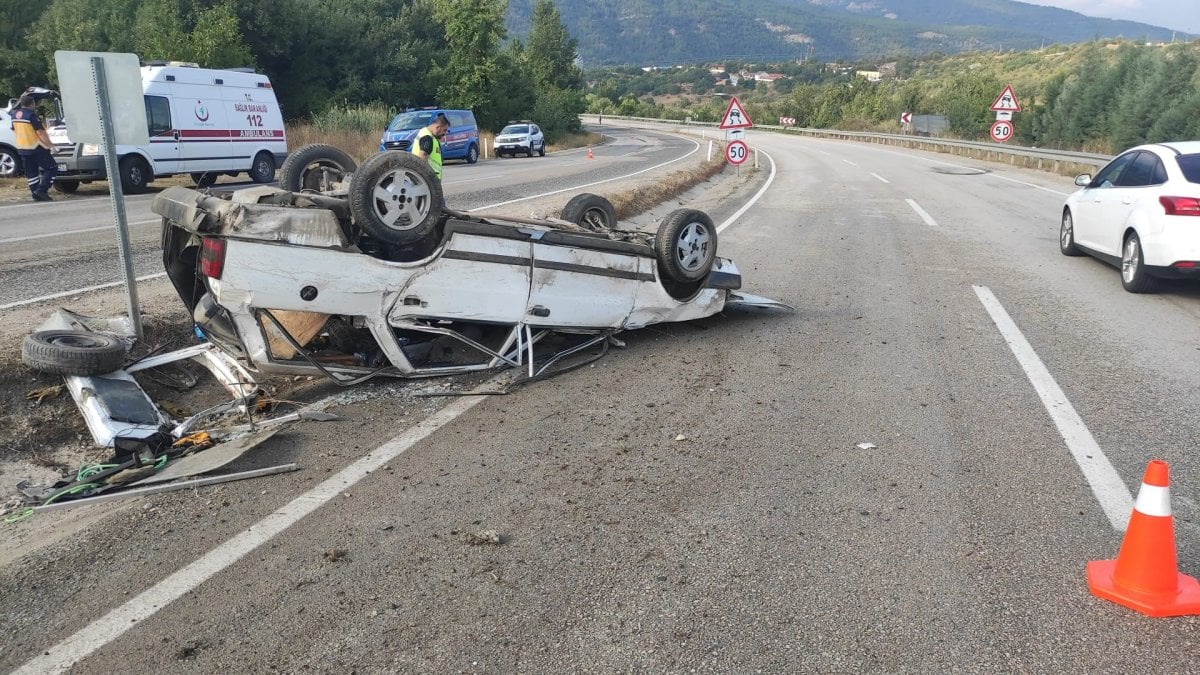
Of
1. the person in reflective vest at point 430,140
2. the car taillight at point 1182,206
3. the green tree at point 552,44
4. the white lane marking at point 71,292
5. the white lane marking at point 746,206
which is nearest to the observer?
the white lane marking at point 71,292

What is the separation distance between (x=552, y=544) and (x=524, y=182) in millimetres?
18349

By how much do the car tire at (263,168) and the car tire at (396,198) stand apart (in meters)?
15.9

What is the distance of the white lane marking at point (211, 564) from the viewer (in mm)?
2941

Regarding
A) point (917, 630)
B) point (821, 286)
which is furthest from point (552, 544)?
point (821, 286)

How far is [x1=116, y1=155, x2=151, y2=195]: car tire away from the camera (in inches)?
664

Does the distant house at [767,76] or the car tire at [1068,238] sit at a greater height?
the distant house at [767,76]

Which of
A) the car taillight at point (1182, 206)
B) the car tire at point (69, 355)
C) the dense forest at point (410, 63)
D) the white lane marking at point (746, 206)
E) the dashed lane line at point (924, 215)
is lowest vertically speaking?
the dashed lane line at point (924, 215)

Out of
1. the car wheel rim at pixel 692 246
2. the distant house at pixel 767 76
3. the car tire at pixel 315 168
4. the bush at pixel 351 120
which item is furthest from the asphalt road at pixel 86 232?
the distant house at pixel 767 76

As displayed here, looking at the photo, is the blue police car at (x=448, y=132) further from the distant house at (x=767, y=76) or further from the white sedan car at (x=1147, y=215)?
the distant house at (x=767, y=76)

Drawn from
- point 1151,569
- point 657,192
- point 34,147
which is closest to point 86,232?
point 34,147

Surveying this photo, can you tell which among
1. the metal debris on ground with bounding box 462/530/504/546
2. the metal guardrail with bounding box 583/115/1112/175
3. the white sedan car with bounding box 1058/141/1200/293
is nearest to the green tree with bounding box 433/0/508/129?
the metal guardrail with bounding box 583/115/1112/175

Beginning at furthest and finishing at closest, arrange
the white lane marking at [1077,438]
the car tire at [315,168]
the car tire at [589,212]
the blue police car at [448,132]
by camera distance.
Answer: the blue police car at [448,132] < the car tire at [589,212] < the car tire at [315,168] < the white lane marking at [1077,438]

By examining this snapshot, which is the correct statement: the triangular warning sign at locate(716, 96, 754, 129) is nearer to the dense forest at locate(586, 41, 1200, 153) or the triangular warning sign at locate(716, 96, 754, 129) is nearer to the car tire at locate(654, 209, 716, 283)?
the dense forest at locate(586, 41, 1200, 153)

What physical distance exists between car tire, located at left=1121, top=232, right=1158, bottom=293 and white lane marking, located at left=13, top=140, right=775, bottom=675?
24.7 feet
